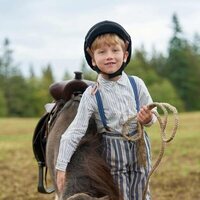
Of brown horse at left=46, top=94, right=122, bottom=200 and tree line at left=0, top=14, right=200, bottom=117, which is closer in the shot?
brown horse at left=46, top=94, right=122, bottom=200

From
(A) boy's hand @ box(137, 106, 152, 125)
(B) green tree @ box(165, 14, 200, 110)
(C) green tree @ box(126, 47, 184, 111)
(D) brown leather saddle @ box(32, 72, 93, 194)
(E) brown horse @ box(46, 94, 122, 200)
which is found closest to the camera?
(E) brown horse @ box(46, 94, 122, 200)

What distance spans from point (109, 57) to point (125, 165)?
2.40ft

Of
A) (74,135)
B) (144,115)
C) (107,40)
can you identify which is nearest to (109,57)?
(107,40)

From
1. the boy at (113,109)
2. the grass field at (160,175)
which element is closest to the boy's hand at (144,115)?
the boy at (113,109)

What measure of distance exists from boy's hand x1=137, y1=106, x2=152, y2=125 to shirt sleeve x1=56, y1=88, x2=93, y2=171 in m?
0.35

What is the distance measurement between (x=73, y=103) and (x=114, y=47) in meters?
1.14

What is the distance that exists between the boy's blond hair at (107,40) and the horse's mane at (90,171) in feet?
1.82

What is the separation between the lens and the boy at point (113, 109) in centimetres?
328

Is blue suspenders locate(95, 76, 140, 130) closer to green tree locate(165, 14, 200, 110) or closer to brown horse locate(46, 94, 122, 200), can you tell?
brown horse locate(46, 94, 122, 200)

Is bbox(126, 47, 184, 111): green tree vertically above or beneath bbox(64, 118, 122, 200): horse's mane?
beneath

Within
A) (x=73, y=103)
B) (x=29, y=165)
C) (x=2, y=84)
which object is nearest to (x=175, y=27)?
(x=2, y=84)

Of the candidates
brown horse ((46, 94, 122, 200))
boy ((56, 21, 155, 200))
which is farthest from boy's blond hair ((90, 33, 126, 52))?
brown horse ((46, 94, 122, 200))

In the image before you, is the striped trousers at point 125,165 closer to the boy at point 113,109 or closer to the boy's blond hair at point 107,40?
the boy at point 113,109

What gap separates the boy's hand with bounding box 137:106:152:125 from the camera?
3188 millimetres
